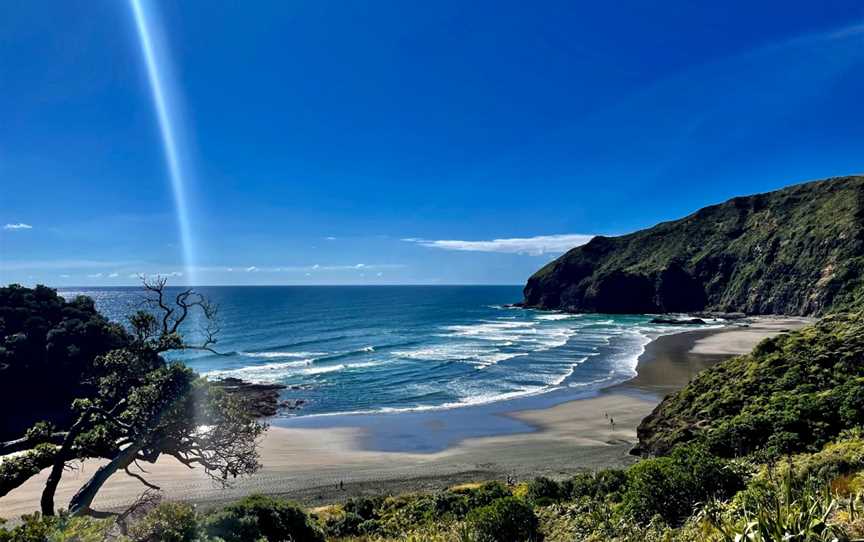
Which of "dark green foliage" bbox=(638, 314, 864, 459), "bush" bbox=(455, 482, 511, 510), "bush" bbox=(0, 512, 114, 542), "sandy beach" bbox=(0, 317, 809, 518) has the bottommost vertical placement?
"sandy beach" bbox=(0, 317, 809, 518)

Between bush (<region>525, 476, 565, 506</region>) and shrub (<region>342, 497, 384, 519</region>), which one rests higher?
bush (<region>525, 476, 565, 506</region>)

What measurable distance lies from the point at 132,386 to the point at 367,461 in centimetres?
1567

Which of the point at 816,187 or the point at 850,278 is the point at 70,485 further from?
the point at 816,187

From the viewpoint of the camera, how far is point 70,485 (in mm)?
26391

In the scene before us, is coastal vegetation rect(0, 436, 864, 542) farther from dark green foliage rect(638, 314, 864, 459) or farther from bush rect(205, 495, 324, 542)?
dark green foliage rect(638, 314, 864, 459)

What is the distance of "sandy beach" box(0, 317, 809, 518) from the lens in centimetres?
2427

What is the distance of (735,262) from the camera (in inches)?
4909

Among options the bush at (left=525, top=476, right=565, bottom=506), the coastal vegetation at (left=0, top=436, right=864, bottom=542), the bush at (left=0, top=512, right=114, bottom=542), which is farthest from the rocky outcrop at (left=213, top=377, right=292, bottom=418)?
the bush at (left=0, top=512, right=114, bottom=542)

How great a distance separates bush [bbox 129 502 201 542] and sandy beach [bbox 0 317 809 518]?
12736 millimetres

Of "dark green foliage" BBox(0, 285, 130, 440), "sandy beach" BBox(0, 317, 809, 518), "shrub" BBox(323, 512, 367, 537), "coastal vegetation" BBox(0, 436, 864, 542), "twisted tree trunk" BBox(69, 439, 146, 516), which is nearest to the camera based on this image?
"coastal vegetation" BBox(0, 436, 864, 542)

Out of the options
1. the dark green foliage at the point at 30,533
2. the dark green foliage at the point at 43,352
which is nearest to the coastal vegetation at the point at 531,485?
the dark green foliage at the point at 30,533

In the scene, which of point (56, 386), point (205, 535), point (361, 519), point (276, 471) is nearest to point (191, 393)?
point (205, 535)

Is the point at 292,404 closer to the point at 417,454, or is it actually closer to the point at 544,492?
the point at 417,454

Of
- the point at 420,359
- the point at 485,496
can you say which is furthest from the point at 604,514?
the point at 420,359
